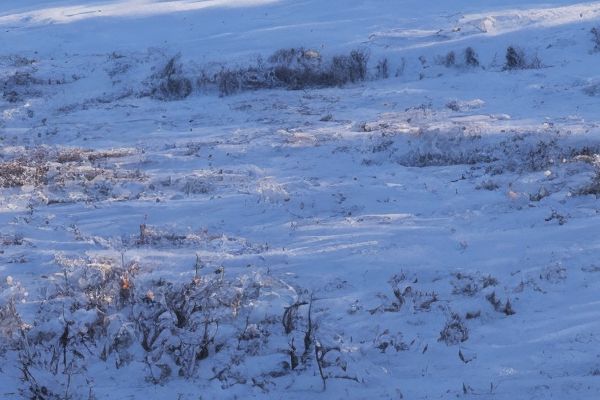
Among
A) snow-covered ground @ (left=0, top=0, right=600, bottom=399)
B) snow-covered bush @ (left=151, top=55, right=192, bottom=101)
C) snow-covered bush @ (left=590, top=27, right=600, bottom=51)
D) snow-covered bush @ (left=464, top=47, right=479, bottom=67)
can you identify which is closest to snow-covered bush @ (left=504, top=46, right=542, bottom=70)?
snow-covered ground @ (left=0, top=0, right=600, bottom=399)

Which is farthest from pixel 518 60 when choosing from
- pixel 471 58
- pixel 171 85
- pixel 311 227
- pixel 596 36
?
pixel 311 227

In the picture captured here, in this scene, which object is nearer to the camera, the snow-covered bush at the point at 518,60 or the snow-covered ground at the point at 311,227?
the snow-covered ground at the point at 311,227

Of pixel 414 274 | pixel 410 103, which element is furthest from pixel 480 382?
pixel 410 103

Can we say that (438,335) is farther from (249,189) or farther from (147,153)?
(147,153)

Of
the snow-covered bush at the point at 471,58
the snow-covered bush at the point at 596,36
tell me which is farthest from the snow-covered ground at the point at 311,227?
the snow-covered bush at the point at 596,36

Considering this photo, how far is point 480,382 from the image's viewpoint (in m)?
4.71

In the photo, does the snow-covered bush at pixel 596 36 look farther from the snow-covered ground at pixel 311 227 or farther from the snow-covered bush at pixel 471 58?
the snow-covered bush at pixel 471 58

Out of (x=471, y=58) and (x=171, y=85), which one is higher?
(x=171, y=85)

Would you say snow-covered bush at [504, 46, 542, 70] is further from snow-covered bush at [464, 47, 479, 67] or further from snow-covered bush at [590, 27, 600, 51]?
snow-covered bush at [590, 27, 600, 51]

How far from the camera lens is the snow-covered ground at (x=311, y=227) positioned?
5047 mm

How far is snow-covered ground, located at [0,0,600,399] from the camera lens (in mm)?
5047

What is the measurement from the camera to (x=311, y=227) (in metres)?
7.85

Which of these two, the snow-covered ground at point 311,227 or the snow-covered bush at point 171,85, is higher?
the snow-covered bush at point 171,85

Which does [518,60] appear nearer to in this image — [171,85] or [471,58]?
[471,58]
